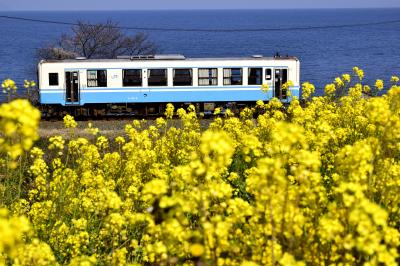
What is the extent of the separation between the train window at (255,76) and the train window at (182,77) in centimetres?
224

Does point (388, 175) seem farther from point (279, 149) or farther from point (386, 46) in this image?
point (386, 46)

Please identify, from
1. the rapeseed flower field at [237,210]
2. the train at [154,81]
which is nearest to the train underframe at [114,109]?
the train at [154,81]

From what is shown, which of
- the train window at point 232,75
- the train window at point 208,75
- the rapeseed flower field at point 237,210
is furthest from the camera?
the train window at point 232,75

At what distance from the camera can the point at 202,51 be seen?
86.9 metres

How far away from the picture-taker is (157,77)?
2239 centimetres

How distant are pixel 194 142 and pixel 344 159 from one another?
645cm

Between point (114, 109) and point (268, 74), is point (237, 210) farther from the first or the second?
point (114, 109)

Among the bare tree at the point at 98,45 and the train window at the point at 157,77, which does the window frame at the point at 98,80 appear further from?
the bare tree at the point at 98,45

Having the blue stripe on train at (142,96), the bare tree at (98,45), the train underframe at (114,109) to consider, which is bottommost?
the train underframe at (114,109)

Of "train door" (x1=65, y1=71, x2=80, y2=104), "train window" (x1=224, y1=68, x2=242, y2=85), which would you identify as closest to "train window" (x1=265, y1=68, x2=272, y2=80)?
"train window" (x1=224, y1=68, x2=242, y2=85)

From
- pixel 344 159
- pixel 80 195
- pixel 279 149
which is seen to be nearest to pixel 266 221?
pixel 344 159

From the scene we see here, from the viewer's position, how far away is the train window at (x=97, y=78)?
22.2 m

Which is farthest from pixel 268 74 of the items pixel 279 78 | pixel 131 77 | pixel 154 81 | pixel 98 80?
pixel 98 80

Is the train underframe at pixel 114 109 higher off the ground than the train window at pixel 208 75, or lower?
lower
